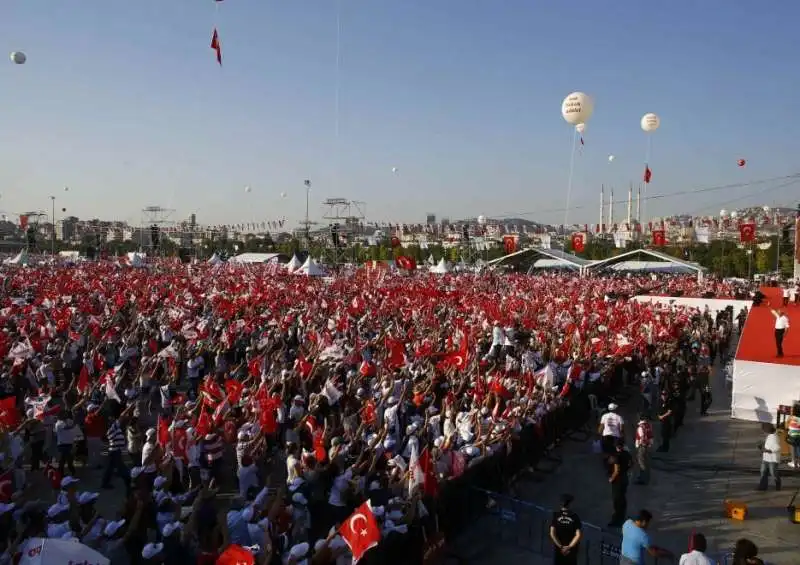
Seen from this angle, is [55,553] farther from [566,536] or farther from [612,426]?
[612,426]

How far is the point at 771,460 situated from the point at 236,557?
7894 millimetres

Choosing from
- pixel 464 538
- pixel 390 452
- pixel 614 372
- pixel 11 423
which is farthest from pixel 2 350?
pixel 614 372

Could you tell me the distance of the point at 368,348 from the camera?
1395cm

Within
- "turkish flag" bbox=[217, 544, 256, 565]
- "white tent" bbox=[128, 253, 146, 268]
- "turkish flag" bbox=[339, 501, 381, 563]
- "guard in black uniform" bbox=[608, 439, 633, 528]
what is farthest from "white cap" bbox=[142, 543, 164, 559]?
"white tent" bbox=[128, 253, 146, 268]

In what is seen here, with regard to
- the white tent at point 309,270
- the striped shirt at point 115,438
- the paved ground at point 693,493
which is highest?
the white tent at point 309,270

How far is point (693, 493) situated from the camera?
8.80 metres

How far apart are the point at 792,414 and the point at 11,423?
35.6 ft

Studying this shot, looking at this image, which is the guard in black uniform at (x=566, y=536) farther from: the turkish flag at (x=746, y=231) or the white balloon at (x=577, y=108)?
the turkish flag at (x=746, y=231)

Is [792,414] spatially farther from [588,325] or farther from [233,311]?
[233,311]

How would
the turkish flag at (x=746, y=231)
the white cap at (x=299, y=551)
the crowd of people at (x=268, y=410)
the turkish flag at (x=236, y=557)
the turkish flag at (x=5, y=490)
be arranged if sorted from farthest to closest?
1. the turkish flag at (x=746, y=231)
2. the turkish flag at (x=5, y=490)
3. the crowd of people at (x=268, y=410)
4. the white cap at (x=299, y=551)
5. the turkish flag at (x=236, y=557)

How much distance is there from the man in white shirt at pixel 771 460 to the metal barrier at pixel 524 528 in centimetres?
303

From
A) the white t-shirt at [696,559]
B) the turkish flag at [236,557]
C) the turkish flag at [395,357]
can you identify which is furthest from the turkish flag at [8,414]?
the white t-shirt at [696,559]

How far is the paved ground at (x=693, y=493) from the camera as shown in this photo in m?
7.25

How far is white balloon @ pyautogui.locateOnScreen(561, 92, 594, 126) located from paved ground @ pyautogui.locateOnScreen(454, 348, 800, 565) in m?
16.1
